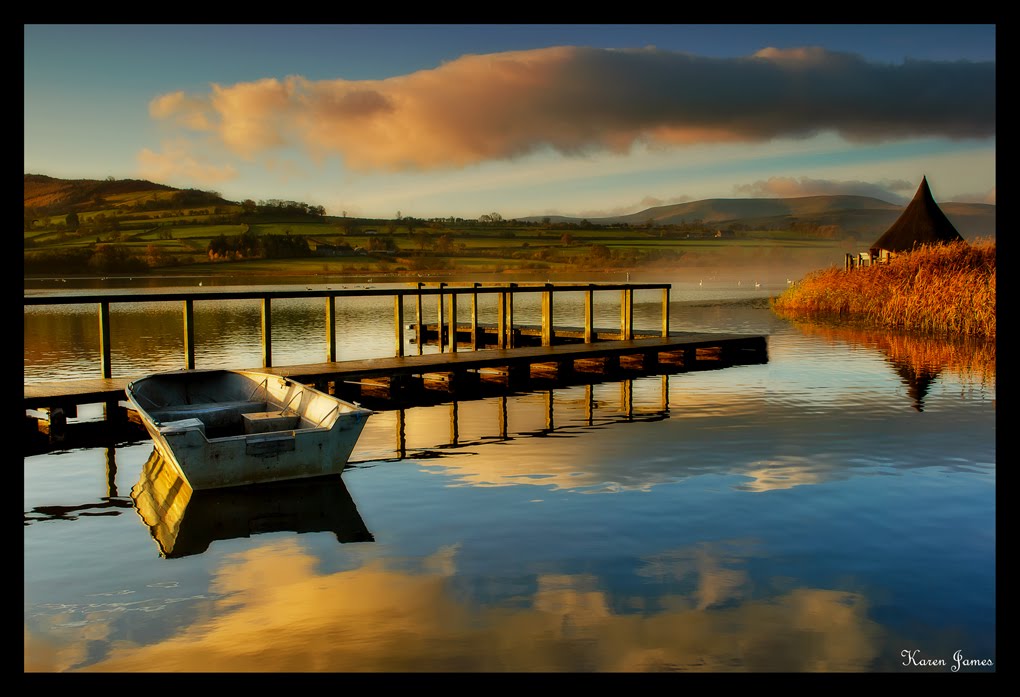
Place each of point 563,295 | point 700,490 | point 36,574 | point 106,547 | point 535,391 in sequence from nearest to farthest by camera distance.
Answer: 1. point 36,574
2. point 106,547
3. point 700,490
4. point 535,391
5. point 563,295

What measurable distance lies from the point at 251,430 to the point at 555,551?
6104 millimetres

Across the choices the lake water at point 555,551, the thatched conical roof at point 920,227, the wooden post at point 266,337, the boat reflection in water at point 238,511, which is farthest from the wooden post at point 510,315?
the thatched conical roof at point 920,227

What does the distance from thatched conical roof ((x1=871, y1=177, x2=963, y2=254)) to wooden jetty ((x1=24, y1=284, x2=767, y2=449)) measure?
2543 centimetres

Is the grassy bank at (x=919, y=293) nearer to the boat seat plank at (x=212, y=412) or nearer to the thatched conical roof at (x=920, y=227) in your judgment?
the thatched conical roof at (x=920, y=227)

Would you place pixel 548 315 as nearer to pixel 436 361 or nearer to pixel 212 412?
pixel 436 361

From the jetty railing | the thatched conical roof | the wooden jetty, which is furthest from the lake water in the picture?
the thatched conical roof

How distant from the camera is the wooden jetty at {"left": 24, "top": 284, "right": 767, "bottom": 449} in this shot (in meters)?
15.7

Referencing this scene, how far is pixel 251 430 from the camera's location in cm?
1319

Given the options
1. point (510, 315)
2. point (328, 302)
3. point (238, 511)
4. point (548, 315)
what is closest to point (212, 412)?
point (238, 511)

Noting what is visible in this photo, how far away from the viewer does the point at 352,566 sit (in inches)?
334

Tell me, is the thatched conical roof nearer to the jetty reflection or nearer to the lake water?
the jetty reflection

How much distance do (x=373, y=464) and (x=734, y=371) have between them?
1271cm
